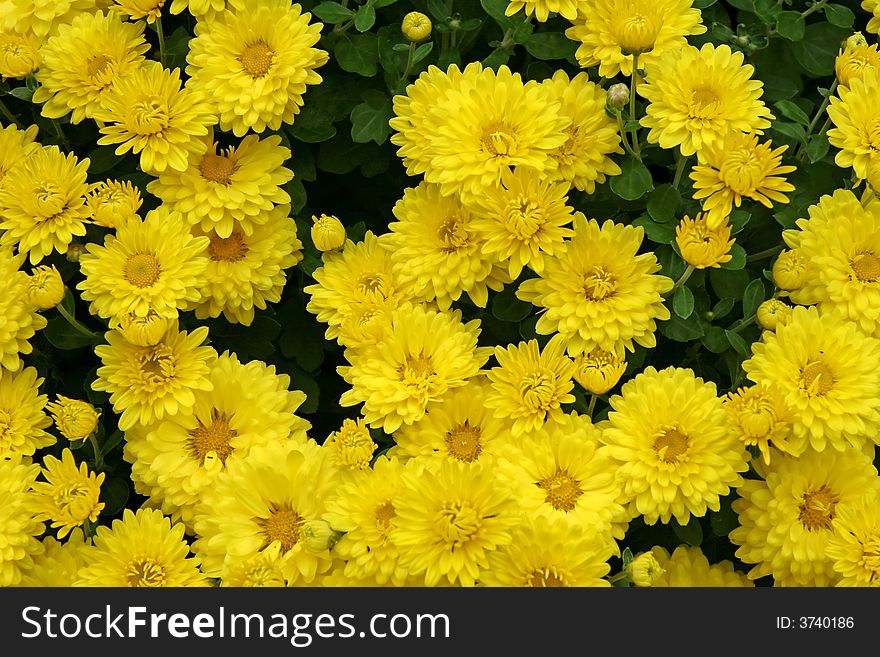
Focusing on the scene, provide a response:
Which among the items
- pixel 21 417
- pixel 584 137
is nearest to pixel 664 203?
pixel 584 137

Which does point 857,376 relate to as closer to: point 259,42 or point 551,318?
point 551,318

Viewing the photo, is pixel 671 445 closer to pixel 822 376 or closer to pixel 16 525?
pixel 822 376

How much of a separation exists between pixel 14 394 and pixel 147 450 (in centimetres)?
29

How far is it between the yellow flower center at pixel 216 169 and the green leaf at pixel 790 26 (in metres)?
1.20

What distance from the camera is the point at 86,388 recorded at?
2.20 m

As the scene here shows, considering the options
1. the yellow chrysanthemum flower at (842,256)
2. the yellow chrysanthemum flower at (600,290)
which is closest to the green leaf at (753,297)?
the yellow chrysanthemum flower at (842,256)

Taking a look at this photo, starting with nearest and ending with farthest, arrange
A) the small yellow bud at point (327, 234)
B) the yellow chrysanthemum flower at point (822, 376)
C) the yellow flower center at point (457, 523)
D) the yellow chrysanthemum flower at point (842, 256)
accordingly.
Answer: the yellow flower center at point (457, 523), the yellow chrysanthemum flower at point (822, 376), the yellow chrysanthemum flower at point (842, 256), the small yellow bud at point (327, 234)

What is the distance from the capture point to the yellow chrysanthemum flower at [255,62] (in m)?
2.06

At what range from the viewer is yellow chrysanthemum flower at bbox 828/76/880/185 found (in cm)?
196

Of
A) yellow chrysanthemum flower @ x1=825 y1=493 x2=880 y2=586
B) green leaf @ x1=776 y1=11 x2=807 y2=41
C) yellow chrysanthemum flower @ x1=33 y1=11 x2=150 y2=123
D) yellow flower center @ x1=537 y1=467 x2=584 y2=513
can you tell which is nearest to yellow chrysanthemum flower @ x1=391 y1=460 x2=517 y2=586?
yellow flower center @ x1=537 y1=467 x2=584 y2=513

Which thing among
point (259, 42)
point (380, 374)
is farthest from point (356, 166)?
point (380, 374)

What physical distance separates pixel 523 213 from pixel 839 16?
35.6 inches

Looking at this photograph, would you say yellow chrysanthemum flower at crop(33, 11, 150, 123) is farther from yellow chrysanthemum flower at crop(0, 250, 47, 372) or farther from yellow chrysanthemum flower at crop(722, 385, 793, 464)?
yellow chrysanthemum flower at crop(722, 385, 793, 464)

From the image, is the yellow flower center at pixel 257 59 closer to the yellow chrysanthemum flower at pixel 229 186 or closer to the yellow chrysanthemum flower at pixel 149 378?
the yellow chrysanthemum flower at pixel 229 186
